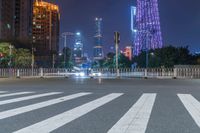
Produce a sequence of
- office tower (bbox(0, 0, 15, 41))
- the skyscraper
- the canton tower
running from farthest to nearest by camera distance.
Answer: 1. the skyscraper
2. office tower (bbox(0, 0, 15, 41))
3. the canton tower

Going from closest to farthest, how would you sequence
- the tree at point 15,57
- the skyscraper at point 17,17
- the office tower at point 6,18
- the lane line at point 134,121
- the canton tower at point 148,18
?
the lane line at point 134,121, the tree at point 15,57, the canton tower at point 148,18, the office tower at point 6,18, the skyscraper at point 17,17

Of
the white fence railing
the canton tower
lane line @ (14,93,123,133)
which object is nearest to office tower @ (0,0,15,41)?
the canton tower

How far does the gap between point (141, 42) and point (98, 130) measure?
398ft

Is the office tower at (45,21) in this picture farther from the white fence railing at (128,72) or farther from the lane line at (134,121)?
the lane line at (134,121)

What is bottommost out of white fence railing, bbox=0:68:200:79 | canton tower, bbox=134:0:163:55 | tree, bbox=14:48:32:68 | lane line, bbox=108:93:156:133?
lane line, bbox=108:93:156:133

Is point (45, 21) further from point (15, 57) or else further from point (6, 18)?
point (15, 57)

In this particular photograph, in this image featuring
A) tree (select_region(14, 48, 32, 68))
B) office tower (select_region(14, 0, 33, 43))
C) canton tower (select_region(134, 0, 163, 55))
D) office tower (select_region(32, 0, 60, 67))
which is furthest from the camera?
office tower (select_region(32, 0, 60, 67))

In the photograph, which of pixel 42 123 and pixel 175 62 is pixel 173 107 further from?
pixel 175 62

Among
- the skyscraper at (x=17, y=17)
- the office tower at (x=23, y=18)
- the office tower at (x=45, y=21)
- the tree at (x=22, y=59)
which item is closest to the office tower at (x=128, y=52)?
the office tower at (x=45, y=21)

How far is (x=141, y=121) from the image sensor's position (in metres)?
7.21

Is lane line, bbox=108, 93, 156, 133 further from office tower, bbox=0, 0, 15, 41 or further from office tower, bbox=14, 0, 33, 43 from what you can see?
office tower, bbox=14, 0, 33, 43

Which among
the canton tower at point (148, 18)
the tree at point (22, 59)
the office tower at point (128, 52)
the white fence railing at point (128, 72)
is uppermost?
the canton tower at point (148, 18)

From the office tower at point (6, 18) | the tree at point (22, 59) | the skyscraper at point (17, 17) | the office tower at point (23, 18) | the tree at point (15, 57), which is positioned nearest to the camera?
the tree at point (15, 57)

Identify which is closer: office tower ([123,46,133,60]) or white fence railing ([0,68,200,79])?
white fence railing ([0,68,200,79])
